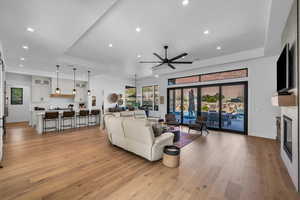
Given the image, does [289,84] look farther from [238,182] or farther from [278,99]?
[238,182]

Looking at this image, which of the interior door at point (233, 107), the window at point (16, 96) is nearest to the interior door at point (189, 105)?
the interior door at point (233, 107)

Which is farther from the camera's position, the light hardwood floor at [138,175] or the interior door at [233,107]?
the interior door at [233,107]

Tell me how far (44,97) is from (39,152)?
6032 mm

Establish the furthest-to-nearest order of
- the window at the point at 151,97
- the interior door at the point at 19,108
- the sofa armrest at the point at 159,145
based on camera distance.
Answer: the window at the point at 151,97 < the interior door at the point at 19,108 < the sofa armrest at the point at 159,145

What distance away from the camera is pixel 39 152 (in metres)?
3.52

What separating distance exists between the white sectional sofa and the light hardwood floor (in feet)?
0.67

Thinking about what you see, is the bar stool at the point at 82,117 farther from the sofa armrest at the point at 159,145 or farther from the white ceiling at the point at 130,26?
the sofa armrest at the point at 159,145

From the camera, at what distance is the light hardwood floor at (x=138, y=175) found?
1.98 m

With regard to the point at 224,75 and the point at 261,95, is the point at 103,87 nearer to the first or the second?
the point at 224,75

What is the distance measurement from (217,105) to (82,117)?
23.2 feet

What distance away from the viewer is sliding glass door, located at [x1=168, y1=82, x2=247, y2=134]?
561cm

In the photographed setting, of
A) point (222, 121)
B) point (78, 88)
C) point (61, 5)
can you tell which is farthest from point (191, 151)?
point (78, 88)

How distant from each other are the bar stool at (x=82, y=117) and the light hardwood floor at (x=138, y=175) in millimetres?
2919

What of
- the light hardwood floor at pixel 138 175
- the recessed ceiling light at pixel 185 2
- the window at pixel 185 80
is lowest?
the light hardwood floor at pixel 138 175
